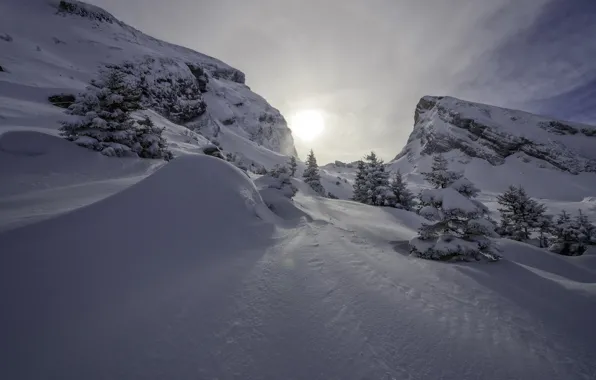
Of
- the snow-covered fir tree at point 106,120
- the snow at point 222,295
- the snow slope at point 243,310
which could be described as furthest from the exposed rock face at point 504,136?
the snow-covered fir tree at point 106,120

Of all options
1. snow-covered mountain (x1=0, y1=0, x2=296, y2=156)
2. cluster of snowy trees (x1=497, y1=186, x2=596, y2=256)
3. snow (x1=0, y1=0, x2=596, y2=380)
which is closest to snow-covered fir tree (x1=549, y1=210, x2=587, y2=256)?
cluster of snowy trees (x1=497, y1=186, x2=596, y2=256)

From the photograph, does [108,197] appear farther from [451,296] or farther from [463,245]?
[463,245]

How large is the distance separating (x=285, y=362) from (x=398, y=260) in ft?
16.9

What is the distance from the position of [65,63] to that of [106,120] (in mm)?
27981

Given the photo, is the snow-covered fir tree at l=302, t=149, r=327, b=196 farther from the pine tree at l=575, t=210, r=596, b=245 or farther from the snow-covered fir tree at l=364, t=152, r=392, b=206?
the pine tree at l=575, t=210, r=596, b=245

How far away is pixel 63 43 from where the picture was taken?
35.5 m

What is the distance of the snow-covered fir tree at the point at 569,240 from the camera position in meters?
15.0

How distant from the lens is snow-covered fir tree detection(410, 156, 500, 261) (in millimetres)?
7688

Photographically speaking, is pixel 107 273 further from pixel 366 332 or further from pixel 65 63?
pixel 65 63

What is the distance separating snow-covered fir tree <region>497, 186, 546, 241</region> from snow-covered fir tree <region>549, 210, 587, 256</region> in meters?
4.60

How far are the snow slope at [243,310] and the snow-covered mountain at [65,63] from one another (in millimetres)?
8044

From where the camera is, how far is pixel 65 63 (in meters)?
29.2

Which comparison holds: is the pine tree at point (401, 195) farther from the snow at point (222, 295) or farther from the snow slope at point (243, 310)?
the snow slope at point (243, 310)

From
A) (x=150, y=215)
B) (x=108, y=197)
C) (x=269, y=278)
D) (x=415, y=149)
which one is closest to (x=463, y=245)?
(x=269, y=278)
